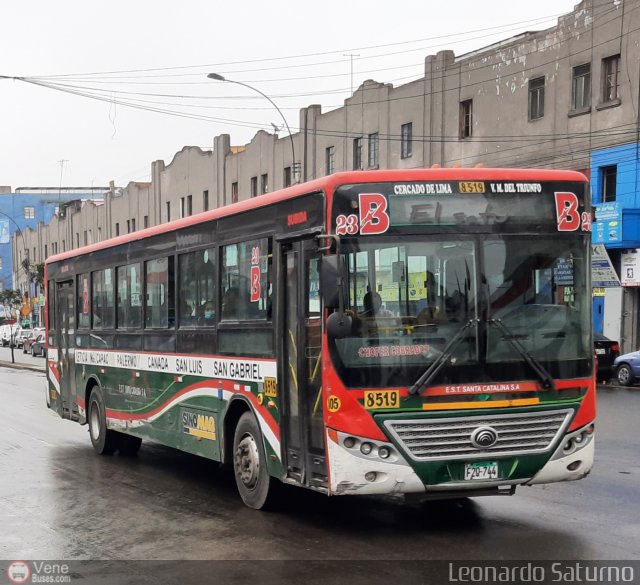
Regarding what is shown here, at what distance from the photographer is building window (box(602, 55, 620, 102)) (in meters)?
31.2

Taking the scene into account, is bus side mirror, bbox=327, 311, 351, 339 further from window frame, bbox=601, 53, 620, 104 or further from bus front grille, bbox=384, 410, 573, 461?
window frame, bbox=601, 53, 620, 104

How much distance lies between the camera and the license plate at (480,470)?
7723 millimetres

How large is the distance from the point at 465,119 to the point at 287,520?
98.7 feet

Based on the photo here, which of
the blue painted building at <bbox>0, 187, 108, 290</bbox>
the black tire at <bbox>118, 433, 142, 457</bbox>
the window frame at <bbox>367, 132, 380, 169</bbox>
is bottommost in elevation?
the black tire at <bbox>118, 433, 142, 457</bbox>

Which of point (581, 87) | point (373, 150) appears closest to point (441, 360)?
point (581, 87)

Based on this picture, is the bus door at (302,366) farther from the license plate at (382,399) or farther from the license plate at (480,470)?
the license plate at (480,470)

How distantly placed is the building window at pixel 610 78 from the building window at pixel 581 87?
0.59 meters

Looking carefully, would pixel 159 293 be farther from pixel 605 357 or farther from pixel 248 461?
pixel 605 357

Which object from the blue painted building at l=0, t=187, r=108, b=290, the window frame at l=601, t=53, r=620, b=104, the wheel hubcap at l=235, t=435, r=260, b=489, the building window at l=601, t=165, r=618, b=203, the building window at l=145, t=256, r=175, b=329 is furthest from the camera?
the blue painted building at l=0, t=187, r=108, b=290

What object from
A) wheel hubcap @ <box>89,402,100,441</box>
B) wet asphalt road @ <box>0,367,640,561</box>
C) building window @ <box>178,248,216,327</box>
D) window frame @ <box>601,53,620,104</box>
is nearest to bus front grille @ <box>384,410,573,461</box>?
wet asphalt road @ <box>0,367,640,561</box>

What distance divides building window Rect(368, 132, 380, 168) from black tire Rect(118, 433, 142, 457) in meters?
29.0

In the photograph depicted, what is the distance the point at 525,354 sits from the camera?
7887 millimetres

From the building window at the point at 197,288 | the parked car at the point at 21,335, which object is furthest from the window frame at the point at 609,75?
the parked car at the point at 21,335

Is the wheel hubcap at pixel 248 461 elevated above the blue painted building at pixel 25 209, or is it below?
below
